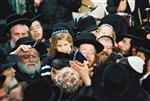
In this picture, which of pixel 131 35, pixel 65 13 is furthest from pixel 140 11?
pixel 131 35

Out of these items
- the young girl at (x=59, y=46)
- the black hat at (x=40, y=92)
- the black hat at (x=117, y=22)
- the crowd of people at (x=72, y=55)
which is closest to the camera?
the black hat at (x=40, y=92)

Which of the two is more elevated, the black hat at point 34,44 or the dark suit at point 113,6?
the black hat at point 34,44

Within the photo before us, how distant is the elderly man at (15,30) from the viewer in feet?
34.6

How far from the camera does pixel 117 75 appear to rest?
7230mm

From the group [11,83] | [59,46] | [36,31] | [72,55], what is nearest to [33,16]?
[36,31]

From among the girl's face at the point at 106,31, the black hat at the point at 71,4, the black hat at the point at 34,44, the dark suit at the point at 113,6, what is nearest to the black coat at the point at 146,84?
the black hat at the point at 34,44

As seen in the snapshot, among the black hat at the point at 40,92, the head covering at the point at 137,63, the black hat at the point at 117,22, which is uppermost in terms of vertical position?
the black hat at the point at 40,92

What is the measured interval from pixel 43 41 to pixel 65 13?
7.91 feet

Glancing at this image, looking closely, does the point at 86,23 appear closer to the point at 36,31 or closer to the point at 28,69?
the point at 36,31

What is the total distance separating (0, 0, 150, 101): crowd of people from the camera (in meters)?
7.16

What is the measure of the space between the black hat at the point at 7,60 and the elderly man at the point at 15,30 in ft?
Answer: 3.16

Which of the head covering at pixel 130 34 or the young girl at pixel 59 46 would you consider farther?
the head covering at pixel 130 34

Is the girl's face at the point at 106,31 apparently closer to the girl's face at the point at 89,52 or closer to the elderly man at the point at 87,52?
the elderly man at the point at 87,52

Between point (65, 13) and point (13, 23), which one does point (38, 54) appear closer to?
point (13, 23)
